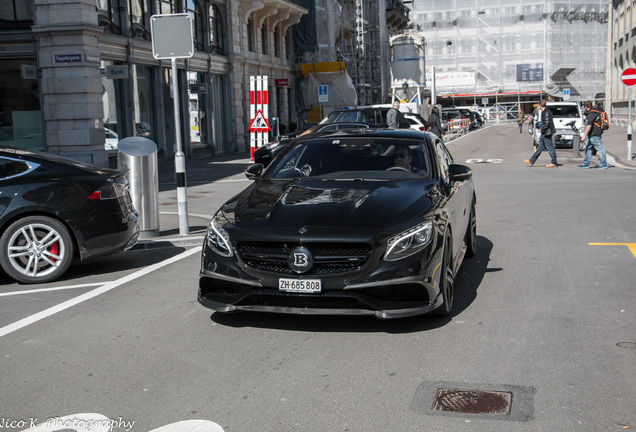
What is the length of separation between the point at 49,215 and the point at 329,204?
3.43 meters

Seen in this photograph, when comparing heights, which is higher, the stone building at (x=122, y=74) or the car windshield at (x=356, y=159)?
the stone building at (x=122, y=74)

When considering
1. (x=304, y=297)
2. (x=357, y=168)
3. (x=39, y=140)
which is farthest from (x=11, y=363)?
(x=39, y=140)

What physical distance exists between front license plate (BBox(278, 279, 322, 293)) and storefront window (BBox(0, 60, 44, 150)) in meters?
19.5

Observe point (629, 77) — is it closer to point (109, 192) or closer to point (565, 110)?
point (565, 110)

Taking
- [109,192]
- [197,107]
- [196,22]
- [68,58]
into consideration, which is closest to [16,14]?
[68,58]

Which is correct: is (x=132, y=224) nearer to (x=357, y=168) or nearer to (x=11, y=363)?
(x=357, y=168)

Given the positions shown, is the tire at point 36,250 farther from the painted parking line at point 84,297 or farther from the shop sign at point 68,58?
the shop sign at point 68,58

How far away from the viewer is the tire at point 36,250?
7.69 meters

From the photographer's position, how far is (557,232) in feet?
33.9

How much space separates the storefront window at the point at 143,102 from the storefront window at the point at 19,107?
421cm

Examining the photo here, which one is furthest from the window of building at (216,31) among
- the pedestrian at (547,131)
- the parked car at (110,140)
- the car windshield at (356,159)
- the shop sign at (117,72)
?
the car windshield at (356,159)

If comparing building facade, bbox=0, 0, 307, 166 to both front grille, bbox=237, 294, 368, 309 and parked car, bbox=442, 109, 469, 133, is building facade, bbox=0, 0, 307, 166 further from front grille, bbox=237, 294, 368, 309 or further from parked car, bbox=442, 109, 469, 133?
parked car, bbox=442, 109, 469, 133

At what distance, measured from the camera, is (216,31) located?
3509 centimetres

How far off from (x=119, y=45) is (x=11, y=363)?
22.3 metres
